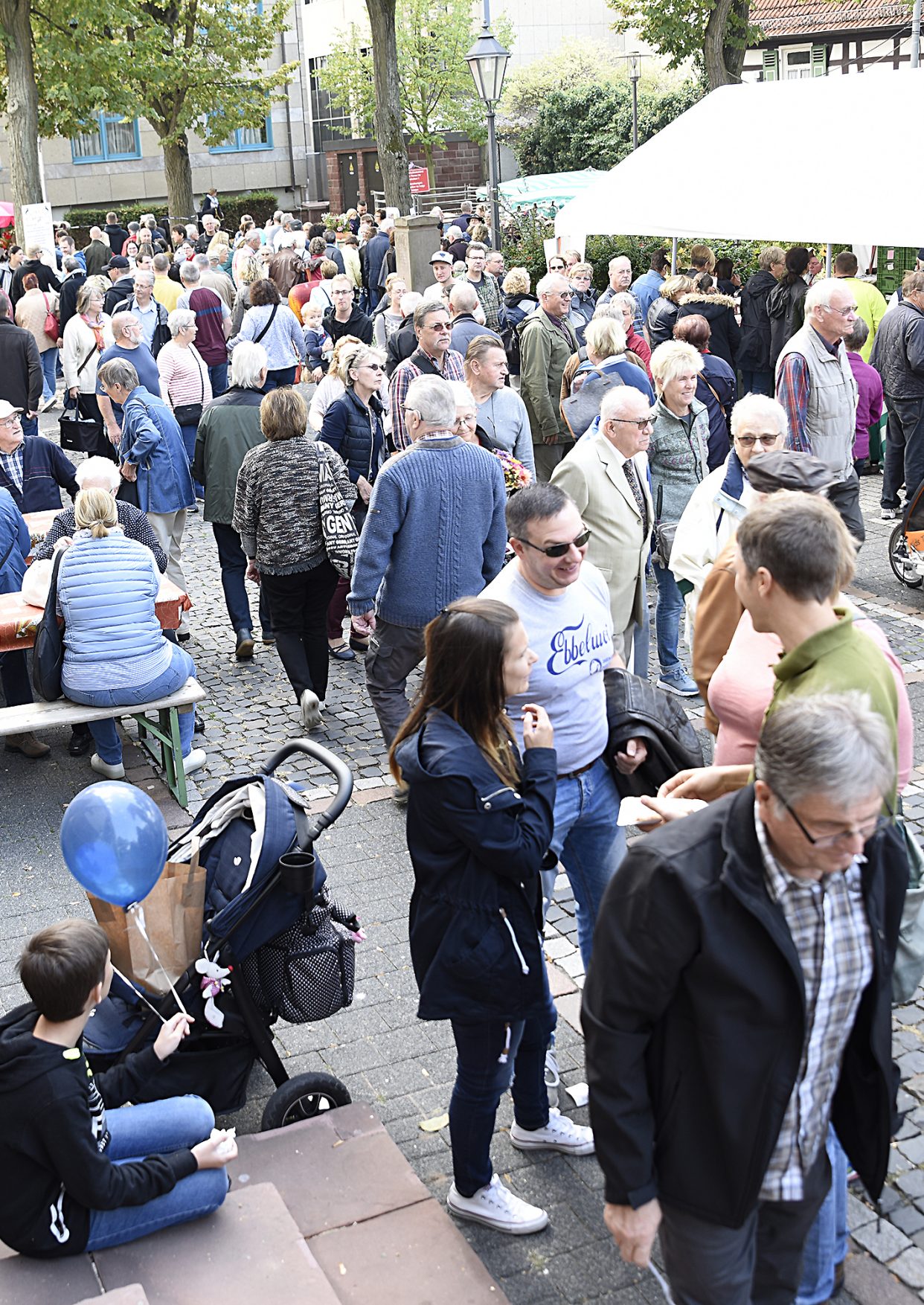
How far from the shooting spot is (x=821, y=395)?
8219 mm

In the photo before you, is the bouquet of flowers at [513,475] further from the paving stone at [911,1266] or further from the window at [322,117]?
the window at [322,117]

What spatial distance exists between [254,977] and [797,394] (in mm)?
5398

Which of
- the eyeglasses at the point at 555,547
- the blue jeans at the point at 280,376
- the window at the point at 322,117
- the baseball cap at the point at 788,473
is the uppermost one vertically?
the window at the point at 322,117

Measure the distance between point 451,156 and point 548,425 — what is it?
173ft

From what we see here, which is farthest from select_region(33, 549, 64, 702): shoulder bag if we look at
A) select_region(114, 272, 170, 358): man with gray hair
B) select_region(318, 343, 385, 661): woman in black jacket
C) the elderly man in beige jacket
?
select_region(114, 272, 170, 358): man with gray hair

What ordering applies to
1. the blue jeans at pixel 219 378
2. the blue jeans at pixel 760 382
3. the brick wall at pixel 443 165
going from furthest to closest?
the brick wall at pixel 443 165
the blue jeans at pixel 219 378
the blue jeans at pixel 760 382

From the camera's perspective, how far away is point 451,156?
59250mm

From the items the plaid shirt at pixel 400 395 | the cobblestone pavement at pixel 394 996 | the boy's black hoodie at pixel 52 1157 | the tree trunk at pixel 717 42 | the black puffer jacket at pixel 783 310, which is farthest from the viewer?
the tree trunk at pixel 717 42

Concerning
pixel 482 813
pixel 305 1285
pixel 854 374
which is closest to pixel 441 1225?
pixel 305 1285

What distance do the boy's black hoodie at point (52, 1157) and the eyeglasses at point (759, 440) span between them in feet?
11.4

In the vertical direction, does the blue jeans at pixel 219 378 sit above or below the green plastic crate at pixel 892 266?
below

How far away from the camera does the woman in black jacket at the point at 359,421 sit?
840 centimetres

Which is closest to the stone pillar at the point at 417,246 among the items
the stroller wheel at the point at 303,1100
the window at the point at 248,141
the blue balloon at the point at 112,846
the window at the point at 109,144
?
the blue balloon at the point at 112,846

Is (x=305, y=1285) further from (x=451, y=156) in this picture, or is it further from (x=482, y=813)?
(x=451, y=156)
